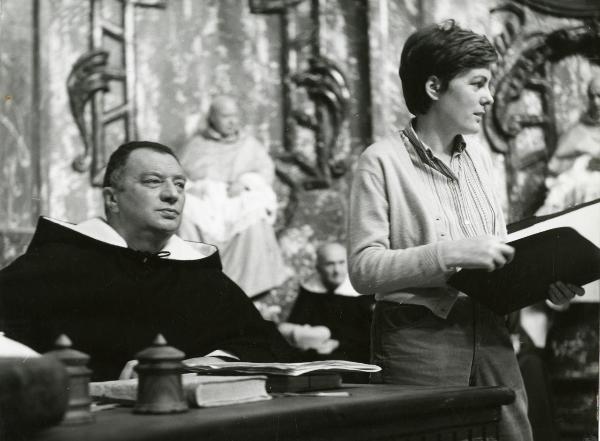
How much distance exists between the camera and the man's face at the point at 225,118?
6.49m

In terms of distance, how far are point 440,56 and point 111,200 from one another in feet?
3.91

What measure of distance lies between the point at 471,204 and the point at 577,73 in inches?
210

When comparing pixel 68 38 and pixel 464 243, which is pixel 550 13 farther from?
pixel 464 243

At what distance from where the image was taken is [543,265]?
1965mm

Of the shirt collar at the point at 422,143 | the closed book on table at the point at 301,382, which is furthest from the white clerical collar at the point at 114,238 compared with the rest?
the closed book on table at the point at 301,382

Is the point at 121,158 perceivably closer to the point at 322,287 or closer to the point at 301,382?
the point at 301,382

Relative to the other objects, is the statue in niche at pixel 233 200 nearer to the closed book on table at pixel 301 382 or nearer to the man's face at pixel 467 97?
the man's face at pixel 467 97

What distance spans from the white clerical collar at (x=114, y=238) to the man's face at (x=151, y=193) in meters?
0.05

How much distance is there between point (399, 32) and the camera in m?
6.90

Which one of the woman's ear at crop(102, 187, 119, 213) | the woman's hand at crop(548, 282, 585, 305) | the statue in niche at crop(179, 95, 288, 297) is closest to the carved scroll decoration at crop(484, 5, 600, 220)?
the statue in niche at crop(179, 95, 288, 297)

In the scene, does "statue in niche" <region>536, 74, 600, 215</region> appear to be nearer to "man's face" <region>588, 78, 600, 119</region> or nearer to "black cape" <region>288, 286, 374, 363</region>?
"man's face" <region>588, 78, 600, 119</region>

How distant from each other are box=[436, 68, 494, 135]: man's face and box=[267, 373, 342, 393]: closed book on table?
0.70 meters

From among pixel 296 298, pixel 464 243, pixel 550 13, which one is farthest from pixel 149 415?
pixel 550 13

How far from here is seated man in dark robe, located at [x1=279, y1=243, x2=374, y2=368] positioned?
539 cm
